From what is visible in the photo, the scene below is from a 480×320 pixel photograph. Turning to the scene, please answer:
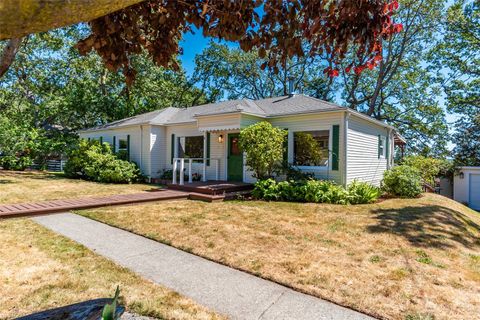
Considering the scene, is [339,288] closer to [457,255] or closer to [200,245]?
[200,245]

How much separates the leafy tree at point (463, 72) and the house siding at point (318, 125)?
14.5 meters

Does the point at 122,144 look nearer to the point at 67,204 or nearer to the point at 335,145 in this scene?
the point at 67,204

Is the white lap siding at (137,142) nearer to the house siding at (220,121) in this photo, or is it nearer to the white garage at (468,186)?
the house siding at (220,121)

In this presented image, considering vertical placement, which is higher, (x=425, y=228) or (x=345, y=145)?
(x=345, y=145)

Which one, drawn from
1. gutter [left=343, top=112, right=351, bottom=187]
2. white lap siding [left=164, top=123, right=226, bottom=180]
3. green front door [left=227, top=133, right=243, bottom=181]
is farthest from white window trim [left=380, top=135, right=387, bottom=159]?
white lap siding [left=164, top=123, right=226, bottom=180]

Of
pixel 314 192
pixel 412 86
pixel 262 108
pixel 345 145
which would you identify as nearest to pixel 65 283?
pixel 314 192

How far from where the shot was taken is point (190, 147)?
15414 millimetres

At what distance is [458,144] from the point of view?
21.8m

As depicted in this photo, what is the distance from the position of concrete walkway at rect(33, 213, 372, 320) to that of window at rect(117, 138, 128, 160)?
12048 mm

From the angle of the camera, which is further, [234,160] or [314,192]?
[234,160]

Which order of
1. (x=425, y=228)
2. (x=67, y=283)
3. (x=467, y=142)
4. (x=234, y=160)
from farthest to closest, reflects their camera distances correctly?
1. (x=467, y=142)
2. (x=234, y=160)
3. (x=425, y=228)
4. (x=67, y=283)

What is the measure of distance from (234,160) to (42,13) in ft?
39.9

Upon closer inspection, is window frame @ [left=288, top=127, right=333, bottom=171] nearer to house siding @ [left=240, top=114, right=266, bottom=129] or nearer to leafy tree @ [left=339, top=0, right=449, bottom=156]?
house siding @ [left=240, top=114, right=266, bottom=129]

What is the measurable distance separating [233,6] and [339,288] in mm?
3409
